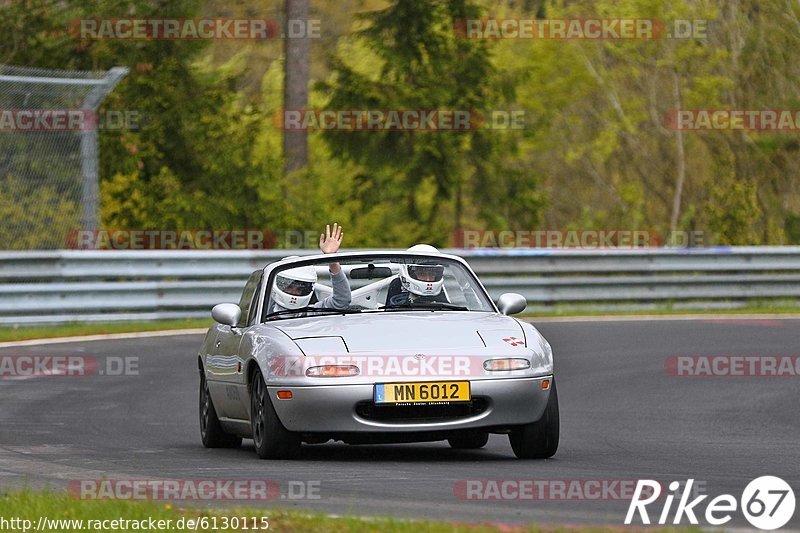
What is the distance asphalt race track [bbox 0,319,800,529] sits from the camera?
7.96 meters

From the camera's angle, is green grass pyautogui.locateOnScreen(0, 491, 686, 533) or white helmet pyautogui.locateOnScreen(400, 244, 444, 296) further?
white helmet pyautogui.locateOnScreen(400, 244, 444, 296)

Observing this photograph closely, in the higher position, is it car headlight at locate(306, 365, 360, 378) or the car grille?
car headlight at locate(306, 365, 360, 378)

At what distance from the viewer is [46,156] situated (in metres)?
21.7

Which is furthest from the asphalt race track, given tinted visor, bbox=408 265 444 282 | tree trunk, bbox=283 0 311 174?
tree trunk, bbox=283 0 311 174

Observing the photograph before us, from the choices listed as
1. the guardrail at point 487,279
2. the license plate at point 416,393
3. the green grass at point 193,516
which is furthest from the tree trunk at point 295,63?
the green grass at point 193,516

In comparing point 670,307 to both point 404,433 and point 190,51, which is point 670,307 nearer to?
point 190,51

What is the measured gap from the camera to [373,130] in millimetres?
37469

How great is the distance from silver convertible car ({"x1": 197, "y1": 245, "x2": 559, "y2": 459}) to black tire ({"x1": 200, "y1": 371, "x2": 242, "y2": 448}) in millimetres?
490

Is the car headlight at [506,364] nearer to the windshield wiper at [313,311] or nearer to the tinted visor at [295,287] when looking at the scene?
the windshield wiper at [313,311]

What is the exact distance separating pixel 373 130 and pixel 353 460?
27972 mm

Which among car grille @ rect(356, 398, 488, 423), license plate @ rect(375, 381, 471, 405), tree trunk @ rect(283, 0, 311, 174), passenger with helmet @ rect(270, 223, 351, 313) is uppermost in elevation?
tree trunk @ rect(283, 0, 311, 174)

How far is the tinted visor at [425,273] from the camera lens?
35.2 ft

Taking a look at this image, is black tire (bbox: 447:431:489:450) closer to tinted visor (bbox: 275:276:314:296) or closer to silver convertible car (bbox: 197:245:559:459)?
silver convertible car (bbox: 197:245:559:459)

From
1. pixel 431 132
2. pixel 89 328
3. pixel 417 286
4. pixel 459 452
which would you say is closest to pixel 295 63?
pixel 431 132
